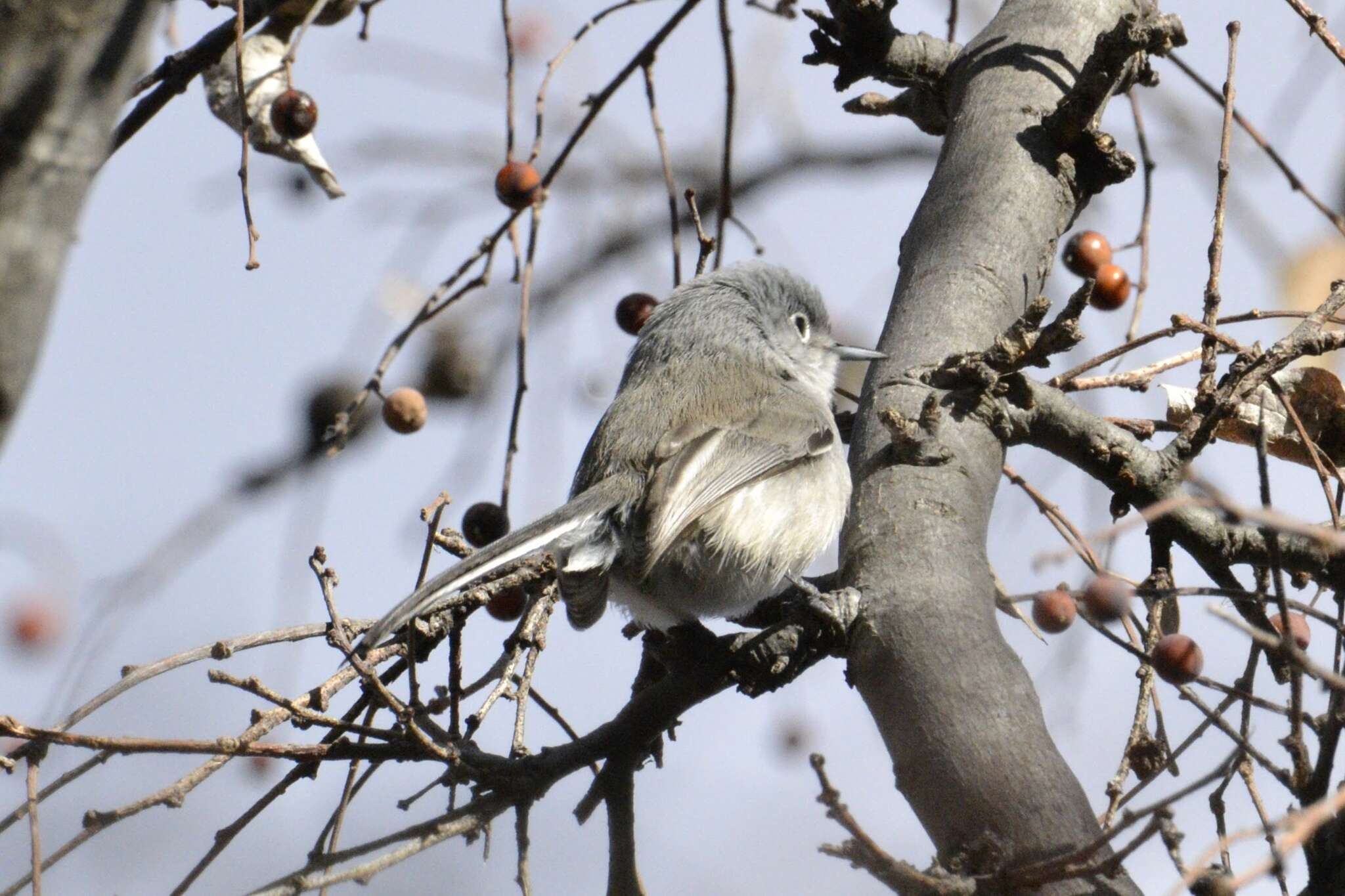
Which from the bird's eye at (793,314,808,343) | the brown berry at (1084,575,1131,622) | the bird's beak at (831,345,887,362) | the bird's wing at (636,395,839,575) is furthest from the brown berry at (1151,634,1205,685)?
the bird's eye at (793,314,808,343)

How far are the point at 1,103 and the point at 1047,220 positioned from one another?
1788 mm

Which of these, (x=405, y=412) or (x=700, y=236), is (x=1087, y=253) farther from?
(x=405, y=412)

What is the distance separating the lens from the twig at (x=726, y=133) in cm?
260

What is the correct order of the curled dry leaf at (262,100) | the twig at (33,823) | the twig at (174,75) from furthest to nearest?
the curled dry leaf at (262,100)
the twig at (174,75)
the twig at (33,823)

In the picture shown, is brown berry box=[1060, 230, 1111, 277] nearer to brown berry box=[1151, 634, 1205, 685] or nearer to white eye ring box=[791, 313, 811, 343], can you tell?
white eye ring box=[791, 313, 811, 343]

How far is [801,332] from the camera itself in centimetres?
319

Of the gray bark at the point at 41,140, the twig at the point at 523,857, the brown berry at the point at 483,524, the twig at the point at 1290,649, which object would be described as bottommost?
the twig at the point at 1290,649

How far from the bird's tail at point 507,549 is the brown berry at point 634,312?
25.1 inches

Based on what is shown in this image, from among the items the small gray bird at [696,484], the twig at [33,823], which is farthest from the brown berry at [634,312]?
the twig at [33,823]

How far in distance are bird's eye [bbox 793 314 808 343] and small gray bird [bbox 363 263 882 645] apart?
19 cm

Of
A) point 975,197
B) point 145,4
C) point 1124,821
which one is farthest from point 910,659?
point 145,4

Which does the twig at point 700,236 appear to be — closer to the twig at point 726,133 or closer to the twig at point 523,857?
the twig at point 726,133

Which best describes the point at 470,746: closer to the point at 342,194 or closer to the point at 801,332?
the point at 342,194

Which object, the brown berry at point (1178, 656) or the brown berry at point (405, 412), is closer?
the brown berry at point (1178, 656)
